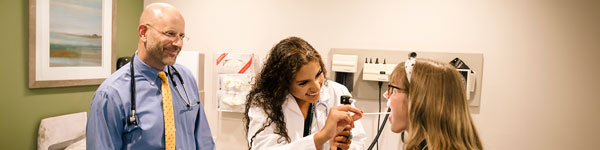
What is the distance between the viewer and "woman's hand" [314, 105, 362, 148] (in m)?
1.24

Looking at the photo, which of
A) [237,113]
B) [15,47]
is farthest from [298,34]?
[15,47]

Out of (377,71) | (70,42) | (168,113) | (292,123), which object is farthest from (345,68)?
(70,42)

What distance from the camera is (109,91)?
4.18 ft

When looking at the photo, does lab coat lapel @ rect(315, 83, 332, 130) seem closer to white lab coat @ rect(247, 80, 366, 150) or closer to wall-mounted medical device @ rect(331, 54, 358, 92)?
white lab coat @ rect(247, 80, 366, 150)

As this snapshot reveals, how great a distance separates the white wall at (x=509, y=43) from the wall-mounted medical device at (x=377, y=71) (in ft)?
0.45

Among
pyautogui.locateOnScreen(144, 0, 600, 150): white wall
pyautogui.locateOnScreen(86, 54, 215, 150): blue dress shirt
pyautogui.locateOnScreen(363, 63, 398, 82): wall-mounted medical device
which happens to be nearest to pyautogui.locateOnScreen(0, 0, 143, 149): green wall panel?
pyautogui.locateOnScreen(86, 54, 215, 150): blue dress shirt

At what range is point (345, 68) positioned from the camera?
2.10 metres

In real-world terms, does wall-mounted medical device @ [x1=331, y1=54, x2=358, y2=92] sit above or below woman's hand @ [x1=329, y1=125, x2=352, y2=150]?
above

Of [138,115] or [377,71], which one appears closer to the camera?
[138,115]

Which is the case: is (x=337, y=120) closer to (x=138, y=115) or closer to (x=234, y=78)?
(x=138, y=115)

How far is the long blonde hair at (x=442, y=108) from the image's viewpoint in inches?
39.0

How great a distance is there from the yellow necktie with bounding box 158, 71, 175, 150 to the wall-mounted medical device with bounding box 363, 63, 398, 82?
1.10 metres

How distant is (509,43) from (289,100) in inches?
51.4

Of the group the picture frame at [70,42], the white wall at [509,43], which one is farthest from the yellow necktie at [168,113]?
the white wall at [509,43]
